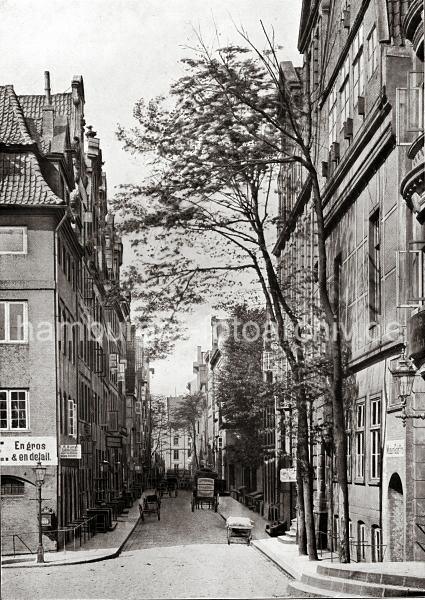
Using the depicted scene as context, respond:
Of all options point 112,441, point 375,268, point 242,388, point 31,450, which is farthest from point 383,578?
point 112,441

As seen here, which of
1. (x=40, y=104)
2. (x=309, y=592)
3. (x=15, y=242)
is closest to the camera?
(x=309, y=592)

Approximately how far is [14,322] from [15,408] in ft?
9.51

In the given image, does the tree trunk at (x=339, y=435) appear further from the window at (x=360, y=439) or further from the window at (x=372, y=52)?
the window at (x=372, y=52)

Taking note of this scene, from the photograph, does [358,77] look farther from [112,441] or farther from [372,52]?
[112,441]

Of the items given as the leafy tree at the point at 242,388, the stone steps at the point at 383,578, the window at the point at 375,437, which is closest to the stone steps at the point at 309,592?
the stone steps at the point at 383,578

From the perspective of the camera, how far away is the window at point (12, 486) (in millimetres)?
37375

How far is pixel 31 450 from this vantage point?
125 feet

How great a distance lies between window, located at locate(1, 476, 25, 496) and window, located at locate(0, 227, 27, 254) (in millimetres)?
7606

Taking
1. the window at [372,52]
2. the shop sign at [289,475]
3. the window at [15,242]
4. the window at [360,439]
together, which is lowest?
the shop sign at [289,475]

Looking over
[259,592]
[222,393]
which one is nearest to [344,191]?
[259,592]

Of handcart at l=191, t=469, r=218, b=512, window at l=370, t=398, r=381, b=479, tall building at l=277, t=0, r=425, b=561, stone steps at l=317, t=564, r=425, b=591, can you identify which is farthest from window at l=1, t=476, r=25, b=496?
handcart at l=191, t=469, r=218, b=512

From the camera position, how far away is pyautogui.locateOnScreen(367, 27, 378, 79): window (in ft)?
86.6

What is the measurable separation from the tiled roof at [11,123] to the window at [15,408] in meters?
8.44

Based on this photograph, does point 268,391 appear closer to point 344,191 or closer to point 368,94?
point 344,191
